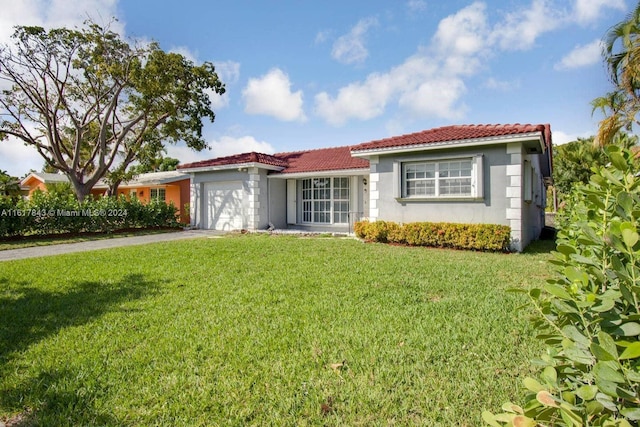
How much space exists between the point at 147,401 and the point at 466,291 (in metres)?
5.00

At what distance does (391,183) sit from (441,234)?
2919 millimetres

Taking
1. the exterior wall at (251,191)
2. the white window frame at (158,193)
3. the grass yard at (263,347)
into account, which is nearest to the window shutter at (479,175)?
the grass yard at (263,347)

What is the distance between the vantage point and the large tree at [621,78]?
1462 centimetres

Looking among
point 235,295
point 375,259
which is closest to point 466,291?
point 375,259

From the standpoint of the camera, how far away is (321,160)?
18562 mm

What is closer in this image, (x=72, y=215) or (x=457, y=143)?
(x=457, y=143)

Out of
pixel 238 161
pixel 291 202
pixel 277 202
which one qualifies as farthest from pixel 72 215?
pixel 291 202

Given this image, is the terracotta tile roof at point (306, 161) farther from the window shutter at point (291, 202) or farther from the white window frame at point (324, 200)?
the window shutter at point (291, 202)

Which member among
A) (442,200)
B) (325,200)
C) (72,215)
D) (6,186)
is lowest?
(72,215)

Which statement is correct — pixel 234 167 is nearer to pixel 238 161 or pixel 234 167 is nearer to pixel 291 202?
pixel 238 161

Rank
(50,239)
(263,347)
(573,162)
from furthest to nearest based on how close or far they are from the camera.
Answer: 1. (573,162)
2. (50,239)
3. (263,347)

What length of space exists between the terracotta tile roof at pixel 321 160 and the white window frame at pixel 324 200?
0.80 m

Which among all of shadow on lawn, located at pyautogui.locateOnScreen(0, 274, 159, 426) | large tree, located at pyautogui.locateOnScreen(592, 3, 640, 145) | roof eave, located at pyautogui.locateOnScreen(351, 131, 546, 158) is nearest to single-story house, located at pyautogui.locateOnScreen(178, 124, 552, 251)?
roof eave, located at pyautogui.locateOnScreen(351, 131, 546, 158)

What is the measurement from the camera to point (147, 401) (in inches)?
114
